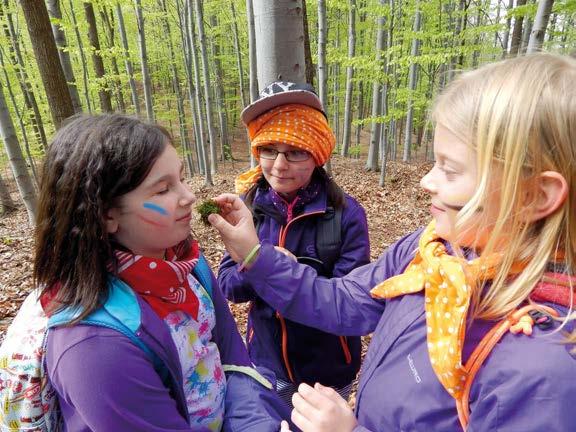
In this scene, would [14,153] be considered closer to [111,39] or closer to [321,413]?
[321,413]

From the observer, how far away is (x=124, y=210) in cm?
131

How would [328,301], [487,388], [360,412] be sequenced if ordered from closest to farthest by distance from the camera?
[487,388]
[360,412]
[328,301]

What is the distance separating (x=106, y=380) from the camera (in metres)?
1.11

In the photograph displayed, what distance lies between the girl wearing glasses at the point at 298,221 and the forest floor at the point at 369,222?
61 centimetres

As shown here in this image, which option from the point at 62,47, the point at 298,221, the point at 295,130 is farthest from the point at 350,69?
the point at 298,221

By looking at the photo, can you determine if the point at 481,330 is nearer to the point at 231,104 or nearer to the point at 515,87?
the point at 515,87

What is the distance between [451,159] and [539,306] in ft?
1.51

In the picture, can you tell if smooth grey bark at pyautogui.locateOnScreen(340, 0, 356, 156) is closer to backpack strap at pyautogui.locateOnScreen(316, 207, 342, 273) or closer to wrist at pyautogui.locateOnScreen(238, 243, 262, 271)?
backpack strap at pyautogui.locateOnScreen(316, 207, 342, 273)

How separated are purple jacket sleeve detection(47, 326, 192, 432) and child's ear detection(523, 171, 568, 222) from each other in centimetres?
127

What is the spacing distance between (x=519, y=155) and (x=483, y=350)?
0.53 m

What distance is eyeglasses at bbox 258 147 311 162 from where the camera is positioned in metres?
2.10

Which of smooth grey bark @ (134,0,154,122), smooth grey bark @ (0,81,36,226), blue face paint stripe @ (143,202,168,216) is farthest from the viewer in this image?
smooth grey bark @ (134,0,154,122)

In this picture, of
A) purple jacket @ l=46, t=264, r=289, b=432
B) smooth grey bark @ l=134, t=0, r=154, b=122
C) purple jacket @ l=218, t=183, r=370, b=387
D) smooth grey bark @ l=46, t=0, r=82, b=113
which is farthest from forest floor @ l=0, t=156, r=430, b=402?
smooth grey bark @ l=134, t=0, r=154, b=122

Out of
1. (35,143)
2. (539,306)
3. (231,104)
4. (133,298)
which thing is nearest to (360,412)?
(539,306)
